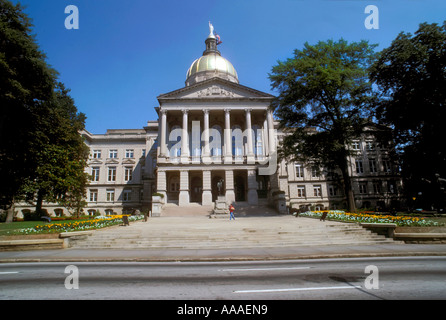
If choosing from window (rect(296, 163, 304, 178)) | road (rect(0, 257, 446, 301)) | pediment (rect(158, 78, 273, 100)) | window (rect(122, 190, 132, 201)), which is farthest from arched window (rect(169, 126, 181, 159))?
road (rect(0, 257, 446, 301))

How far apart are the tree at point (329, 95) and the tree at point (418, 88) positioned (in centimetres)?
338

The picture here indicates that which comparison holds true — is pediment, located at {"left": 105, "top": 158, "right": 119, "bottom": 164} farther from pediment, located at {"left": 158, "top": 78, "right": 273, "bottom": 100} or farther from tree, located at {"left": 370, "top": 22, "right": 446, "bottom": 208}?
tree, located at {"left": 370, "top": 22, "right": 446, "bottom": 208}

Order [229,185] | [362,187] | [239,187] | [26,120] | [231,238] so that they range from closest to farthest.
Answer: [231,238]
[26,120]
[229,185]
[239,187]
[362,187]

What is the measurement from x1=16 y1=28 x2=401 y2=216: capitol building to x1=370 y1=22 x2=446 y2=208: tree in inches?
216

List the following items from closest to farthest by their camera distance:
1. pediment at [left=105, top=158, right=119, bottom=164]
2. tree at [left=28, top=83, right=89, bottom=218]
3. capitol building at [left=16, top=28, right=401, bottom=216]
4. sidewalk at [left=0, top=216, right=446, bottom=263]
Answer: sidewalk at [left=0, top=216, right=446, bottom=263] → tree at [left=28, top=83, right=89, bottom=218] → capitol building at [left=16, top=28, right=401, bottom=216] → pediment at [left=105, top=158, right=119, bottom=164]

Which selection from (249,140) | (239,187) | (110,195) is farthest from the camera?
(110,195)

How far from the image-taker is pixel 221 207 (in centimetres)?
3017

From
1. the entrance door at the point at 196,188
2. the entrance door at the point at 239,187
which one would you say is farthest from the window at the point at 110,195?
the entrance door at the point at 239,187

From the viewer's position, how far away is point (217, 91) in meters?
43.8

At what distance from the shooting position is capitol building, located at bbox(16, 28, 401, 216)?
1535 inches

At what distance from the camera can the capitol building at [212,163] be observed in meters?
39.0

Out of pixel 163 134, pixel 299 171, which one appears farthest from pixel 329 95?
pixel 299 171

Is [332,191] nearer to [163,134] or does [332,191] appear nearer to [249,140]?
[249,140]

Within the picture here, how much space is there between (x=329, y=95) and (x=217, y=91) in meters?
21.9
